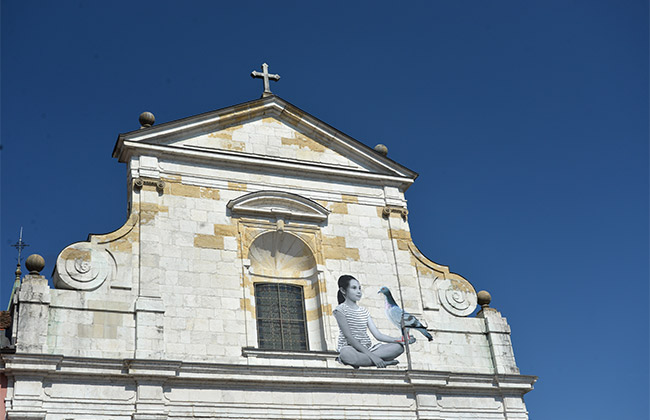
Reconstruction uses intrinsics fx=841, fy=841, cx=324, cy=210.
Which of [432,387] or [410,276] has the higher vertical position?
[410,276]

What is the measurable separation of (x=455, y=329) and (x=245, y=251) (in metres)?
4.55

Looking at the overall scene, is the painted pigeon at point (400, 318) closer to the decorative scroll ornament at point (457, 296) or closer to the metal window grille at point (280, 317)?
the decorative scroll ornament at point (457, 296)

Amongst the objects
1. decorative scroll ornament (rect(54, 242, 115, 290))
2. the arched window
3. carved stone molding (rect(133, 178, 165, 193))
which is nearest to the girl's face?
the arched window

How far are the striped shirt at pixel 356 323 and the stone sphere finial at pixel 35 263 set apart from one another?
543 centimetres

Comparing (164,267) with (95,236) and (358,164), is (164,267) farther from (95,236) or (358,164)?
(358,164)

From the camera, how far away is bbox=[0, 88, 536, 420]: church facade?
45.4ft

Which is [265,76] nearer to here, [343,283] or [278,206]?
[278,206]

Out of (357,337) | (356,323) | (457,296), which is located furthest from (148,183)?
(457,296)

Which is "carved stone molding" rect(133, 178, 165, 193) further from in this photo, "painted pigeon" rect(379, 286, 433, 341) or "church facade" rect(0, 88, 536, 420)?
"painted pigeon" rect(379, 286, 433, 341)

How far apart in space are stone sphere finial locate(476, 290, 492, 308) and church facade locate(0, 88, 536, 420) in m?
0.05

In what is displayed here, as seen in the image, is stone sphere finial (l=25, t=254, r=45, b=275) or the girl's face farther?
the girl's face

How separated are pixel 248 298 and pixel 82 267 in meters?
3.05

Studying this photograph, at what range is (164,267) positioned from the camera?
15242 millimetres

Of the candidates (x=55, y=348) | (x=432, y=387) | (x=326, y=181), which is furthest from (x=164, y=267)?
(x=432, y=387)
